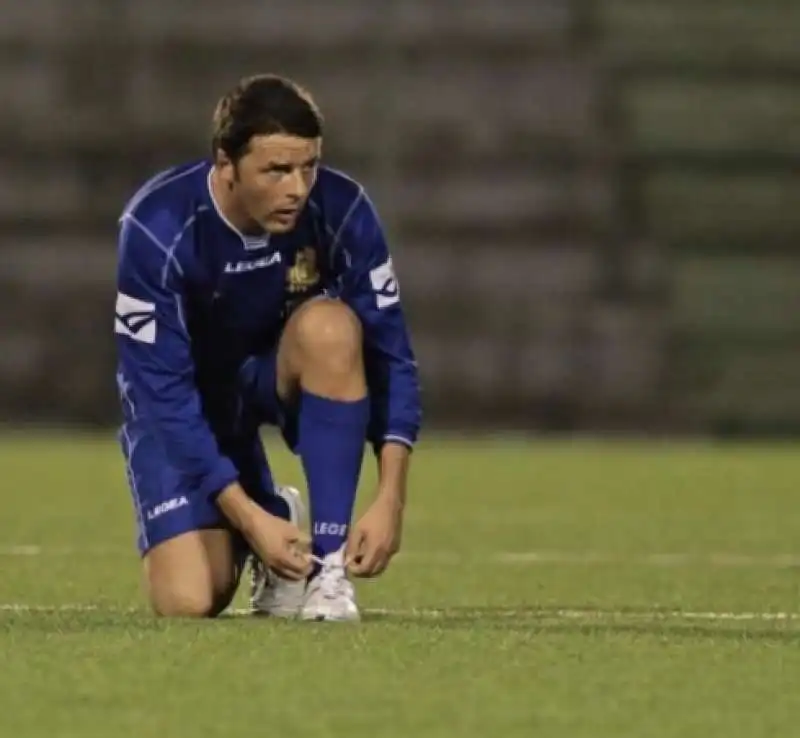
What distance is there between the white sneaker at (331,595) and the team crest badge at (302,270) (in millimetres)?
451

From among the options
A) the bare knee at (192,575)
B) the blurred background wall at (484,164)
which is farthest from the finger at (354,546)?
the blurred background wall at (484,164)

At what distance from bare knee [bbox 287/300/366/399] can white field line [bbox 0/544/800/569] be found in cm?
146

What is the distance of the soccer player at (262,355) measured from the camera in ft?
12.6

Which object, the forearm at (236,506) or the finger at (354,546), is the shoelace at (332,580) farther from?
the forearm at (236,506)

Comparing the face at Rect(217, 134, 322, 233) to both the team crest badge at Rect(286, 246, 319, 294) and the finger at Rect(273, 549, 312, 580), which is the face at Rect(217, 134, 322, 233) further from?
the finger at Rect(273, 549, 312, 580)

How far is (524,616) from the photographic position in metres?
4.12

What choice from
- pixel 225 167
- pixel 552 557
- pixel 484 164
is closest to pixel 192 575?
pixel 225 167

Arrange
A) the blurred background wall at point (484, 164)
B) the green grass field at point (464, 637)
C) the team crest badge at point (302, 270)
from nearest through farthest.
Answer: the green grass field at point (464, 637)
the team crest badge at point (302, 270)
the blurred background wall at point (484, 164)

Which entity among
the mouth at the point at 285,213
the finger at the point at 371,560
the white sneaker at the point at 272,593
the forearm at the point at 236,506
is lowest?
the white sneaker at the point at 272,593

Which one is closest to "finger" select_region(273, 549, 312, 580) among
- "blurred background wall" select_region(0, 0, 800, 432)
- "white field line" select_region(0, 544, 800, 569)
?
"white field line" select_region(0, 544, 800, 569)

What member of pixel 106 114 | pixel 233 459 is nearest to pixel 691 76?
pixel 106 114

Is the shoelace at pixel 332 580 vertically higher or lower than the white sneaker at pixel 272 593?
higher

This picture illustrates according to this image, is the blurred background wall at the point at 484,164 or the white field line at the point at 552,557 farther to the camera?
the blurred background wall at the point at 484,164

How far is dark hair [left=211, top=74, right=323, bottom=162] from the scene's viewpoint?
3.80 m
